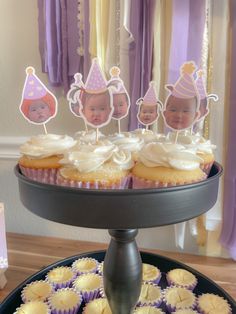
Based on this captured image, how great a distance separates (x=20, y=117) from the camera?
3.84ft

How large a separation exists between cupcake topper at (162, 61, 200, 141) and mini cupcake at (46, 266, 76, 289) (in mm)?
503

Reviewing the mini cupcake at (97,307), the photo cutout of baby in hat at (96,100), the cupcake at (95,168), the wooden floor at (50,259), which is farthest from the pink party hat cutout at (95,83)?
the wooden floor at (50,259)

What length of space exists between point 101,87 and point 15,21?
692 millimetres

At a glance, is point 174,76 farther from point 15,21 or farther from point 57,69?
Answer: point 15,21

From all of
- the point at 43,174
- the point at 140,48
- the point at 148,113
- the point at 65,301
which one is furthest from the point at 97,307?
the point at 140,48

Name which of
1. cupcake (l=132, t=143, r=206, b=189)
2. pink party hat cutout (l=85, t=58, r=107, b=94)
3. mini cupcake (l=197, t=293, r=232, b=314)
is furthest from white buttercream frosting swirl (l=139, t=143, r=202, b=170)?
mini cupcake (l=197, t=293, r=232, b=314)

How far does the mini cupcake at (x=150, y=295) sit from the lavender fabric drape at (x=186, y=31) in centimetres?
59

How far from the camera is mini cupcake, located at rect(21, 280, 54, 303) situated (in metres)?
0.77

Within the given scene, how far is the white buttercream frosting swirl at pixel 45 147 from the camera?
1.97 ft

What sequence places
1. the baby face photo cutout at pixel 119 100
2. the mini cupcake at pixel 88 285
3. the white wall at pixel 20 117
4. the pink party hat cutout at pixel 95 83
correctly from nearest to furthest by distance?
the pink party hat cutout at pixel 95 83, the baby face photo cutout at pixel 119 100, the mini cupcake at pixel 88 285, the white wall at pixel 20 117

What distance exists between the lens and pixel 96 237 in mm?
1198

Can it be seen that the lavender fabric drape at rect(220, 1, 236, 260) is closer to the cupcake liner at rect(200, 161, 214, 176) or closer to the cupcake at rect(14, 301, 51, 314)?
the cupcake liner at rect(200, 161, 214, 176)

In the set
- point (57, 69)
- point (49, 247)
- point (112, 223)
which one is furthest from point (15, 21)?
point (112, 223)

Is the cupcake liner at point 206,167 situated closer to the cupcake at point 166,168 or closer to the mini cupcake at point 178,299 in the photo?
the cupcake at point 166,168
